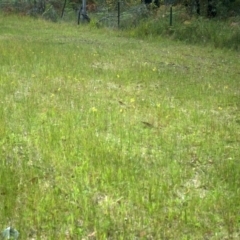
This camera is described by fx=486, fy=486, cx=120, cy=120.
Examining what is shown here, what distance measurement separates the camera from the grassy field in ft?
12.9

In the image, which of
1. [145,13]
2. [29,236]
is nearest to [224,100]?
[29,236]

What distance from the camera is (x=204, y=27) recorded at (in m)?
15.4

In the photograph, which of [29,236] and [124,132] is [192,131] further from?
[29,236]

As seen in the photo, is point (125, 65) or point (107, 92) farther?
point (125, 65)

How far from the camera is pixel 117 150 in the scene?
5.37m

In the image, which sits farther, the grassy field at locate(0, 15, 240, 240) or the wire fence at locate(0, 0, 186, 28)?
the wire fence at locate(0, 0, 186, 28)

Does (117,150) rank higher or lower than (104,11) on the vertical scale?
higher

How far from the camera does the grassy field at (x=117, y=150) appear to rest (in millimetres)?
3926

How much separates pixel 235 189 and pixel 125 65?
21.4 ft

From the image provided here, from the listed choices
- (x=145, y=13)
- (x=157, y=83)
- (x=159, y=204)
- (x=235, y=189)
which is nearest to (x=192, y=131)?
(x=235, y=189)

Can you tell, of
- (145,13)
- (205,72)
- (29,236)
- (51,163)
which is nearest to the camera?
(29,236)

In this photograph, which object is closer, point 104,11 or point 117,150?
point 117,150

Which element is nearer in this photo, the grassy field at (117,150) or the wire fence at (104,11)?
the grassy field at (117,150)

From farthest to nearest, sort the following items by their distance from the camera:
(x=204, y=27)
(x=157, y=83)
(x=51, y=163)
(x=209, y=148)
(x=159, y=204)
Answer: (x=204, y=27) < (x=157, y=83) < (x=209, y=148) < (x=51, y=163) < (x=159, y=204)
